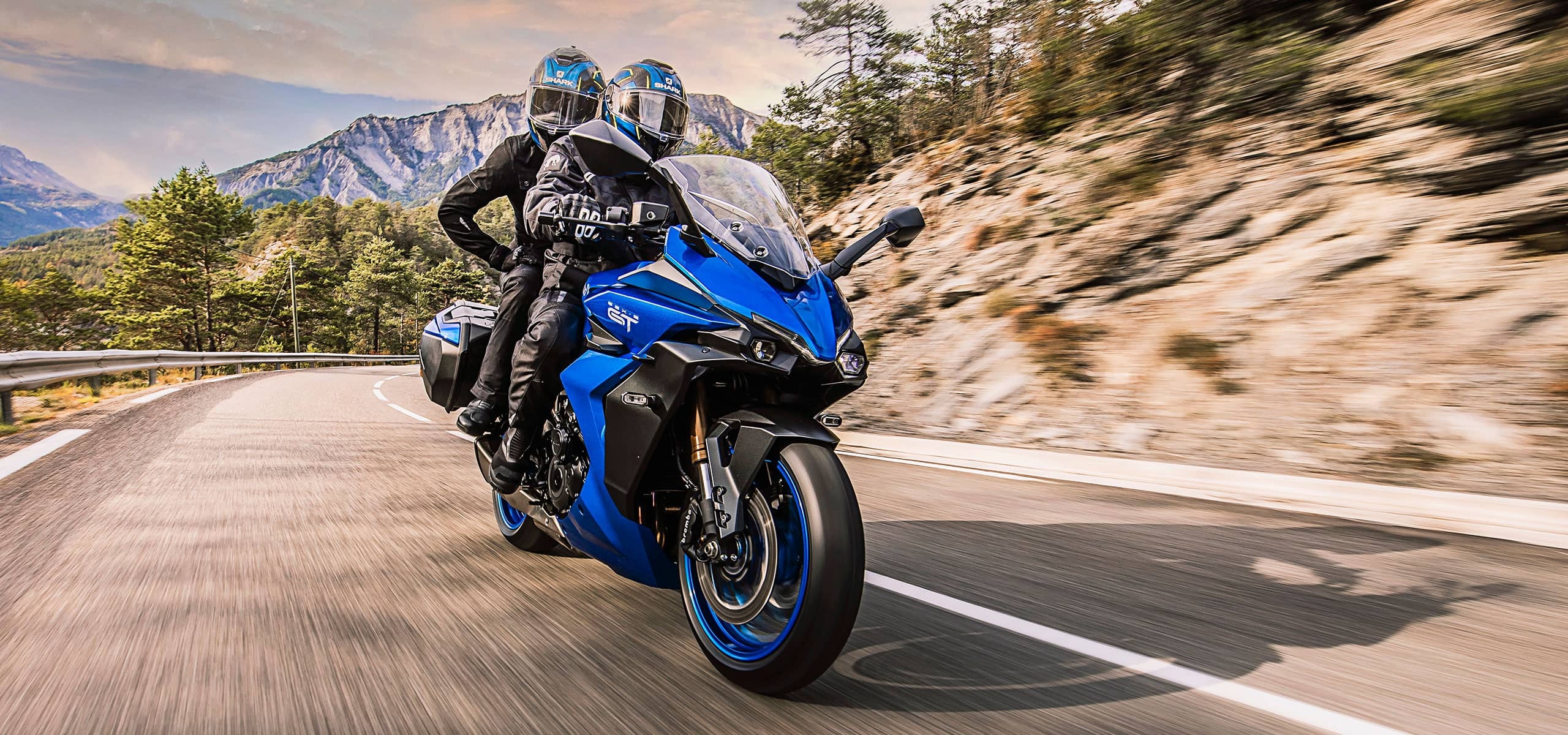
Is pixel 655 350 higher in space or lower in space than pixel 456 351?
higher

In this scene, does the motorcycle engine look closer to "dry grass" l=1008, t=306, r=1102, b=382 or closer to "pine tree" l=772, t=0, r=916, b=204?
"dry grass" l=1008, t=306, r=1102, b=382

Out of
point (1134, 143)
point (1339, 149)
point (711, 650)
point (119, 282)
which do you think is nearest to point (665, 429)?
point (711, 650)

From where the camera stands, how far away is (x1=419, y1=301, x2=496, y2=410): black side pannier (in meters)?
4.48

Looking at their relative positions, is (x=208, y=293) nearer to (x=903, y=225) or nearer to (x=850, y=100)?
(x=850, y=100)

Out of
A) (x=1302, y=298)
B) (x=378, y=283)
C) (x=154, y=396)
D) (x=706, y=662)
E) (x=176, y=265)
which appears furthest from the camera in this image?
(x=378, y=283)

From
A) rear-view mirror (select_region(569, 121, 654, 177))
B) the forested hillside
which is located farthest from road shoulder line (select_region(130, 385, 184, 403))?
the forested hillside

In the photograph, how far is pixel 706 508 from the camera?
2600mm

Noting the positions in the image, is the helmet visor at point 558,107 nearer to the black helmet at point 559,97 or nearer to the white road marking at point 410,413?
the black helmet at point 559,97

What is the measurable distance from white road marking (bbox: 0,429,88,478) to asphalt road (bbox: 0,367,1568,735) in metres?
1.15

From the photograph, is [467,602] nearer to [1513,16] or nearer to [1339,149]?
[1339,149]

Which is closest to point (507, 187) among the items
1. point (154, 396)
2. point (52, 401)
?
point (52, 401)

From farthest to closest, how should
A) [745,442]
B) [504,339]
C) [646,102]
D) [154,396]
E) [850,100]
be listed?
[850,100] < [154,396] < [504,339] < [646,102] < [745,442]

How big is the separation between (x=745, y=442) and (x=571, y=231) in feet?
3.88

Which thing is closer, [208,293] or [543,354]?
[543,354]
